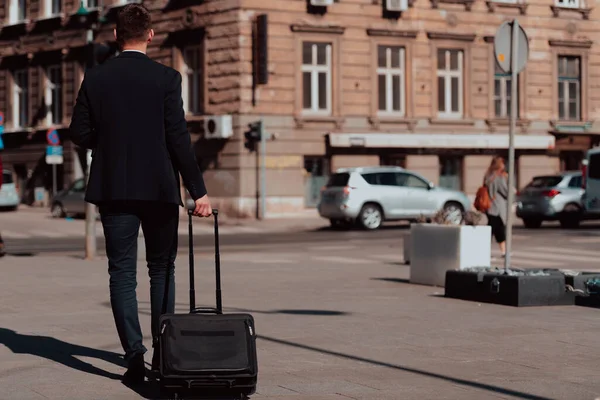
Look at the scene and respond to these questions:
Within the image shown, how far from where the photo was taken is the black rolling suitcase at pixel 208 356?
6.66 metres

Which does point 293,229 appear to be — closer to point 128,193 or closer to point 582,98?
point 582,98

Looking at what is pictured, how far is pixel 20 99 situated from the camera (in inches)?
1937

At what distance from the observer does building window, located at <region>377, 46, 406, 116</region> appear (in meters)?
41.8

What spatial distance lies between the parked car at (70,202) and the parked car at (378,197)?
8.48m

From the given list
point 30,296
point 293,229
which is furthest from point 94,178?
point 293,229

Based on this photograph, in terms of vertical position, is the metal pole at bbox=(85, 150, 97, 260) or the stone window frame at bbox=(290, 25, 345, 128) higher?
the stone window frame at bbox=(290, 25, 345, 128)

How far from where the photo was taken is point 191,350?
6.73 meters

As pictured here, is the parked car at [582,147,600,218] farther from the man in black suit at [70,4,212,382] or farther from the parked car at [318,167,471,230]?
the man in black suit at [70,4,212,382]

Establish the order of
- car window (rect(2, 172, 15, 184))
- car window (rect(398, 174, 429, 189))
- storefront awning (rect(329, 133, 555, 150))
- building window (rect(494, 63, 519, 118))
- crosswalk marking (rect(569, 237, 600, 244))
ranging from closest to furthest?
1. crosswalk marking (rect(569, 237, 600, 244))
2. car window (rect(398, 174, 429, 189))
3. storefront awning (rect(329, 133, 555, 150))
4. building window (rect(494, 63, 519, 118))
5. car window (rect(2, 172, 15, 184))

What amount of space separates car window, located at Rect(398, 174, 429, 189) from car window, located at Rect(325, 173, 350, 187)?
1646 millimetres

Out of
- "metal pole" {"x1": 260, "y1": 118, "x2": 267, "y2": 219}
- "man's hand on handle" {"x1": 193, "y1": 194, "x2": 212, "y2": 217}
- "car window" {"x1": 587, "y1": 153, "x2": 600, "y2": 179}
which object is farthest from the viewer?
"metal pole" {"x1": 260, "y1": 118, "x2": 267, "y2": 219}

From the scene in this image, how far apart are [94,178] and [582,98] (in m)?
39.7

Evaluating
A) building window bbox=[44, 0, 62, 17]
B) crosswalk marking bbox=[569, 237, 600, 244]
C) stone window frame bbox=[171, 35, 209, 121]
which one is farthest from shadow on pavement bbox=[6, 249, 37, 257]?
building window bbox=[44, 0, 62, 17]

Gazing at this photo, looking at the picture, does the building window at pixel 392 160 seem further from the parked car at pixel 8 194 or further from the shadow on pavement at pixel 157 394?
the shadow on pavement at pixel 157 394
